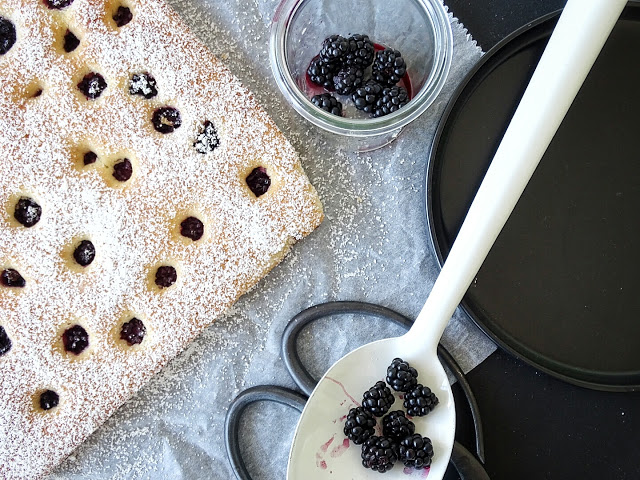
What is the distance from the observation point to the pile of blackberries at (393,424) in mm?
1116

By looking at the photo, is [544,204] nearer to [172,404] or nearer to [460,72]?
[460,72]

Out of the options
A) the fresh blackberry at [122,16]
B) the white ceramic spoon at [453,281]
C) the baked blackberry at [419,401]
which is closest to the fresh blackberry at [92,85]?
the fresh blackberry at [122,16]

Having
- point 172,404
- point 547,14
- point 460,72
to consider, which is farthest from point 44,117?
point 547,14

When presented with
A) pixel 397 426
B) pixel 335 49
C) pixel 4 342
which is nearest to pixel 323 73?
pixel 335 49

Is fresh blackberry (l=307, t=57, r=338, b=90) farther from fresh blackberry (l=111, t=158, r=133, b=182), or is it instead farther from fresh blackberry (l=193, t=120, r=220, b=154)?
fresh blackberry (l=111, t=158, r=133, b=182)

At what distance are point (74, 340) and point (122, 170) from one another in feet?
1.18

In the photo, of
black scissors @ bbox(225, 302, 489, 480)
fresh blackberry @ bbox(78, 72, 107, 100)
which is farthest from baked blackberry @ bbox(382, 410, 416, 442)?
fresh blackberry @ bbox(78, 72, 107, 100)

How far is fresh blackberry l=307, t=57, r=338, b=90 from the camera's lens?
3.88 feet

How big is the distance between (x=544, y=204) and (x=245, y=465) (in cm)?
84

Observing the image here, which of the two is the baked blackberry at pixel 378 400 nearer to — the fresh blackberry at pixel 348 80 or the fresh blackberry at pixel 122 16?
the fresh blackberry at pixel 348 80

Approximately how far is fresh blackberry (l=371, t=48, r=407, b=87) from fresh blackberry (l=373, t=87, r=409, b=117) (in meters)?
0.02

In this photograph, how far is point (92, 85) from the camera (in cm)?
121

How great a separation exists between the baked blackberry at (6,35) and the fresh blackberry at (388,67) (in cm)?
73

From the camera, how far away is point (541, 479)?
4.22 feet
